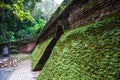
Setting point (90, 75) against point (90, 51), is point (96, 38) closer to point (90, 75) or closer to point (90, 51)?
point (90, 51)

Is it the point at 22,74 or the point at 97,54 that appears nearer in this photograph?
the point at 97,54

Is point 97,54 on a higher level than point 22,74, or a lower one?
higher

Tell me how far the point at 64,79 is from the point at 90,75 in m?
0.88

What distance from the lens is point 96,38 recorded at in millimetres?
3562

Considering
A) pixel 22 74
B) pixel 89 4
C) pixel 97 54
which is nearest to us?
pixel 97 54

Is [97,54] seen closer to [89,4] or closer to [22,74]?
[89,4]

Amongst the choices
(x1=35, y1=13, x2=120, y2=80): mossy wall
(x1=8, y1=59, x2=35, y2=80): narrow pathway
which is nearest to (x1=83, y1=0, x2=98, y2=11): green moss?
(x1=35, y1=13, x2=120, y2=80): mossy wall

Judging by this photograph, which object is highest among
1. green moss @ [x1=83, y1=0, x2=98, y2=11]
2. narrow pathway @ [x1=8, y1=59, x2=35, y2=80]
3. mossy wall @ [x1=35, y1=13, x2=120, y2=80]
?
green moss @ [x1=83, y1=0, x2=98, y2=11]

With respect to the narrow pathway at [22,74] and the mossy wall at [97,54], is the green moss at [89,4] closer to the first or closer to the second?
the mossy wall at [97,54]

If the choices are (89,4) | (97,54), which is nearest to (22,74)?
(89,4)

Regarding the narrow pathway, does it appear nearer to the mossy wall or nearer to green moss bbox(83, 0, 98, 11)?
green moss bbox(83, 0, 98, 11)

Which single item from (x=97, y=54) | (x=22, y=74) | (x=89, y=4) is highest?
(x=89, y=4)

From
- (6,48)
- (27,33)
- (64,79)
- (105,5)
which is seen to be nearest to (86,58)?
(64,79)

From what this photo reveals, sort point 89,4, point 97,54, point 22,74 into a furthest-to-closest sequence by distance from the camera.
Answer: point 22,74
point 89,4
point 97,54
